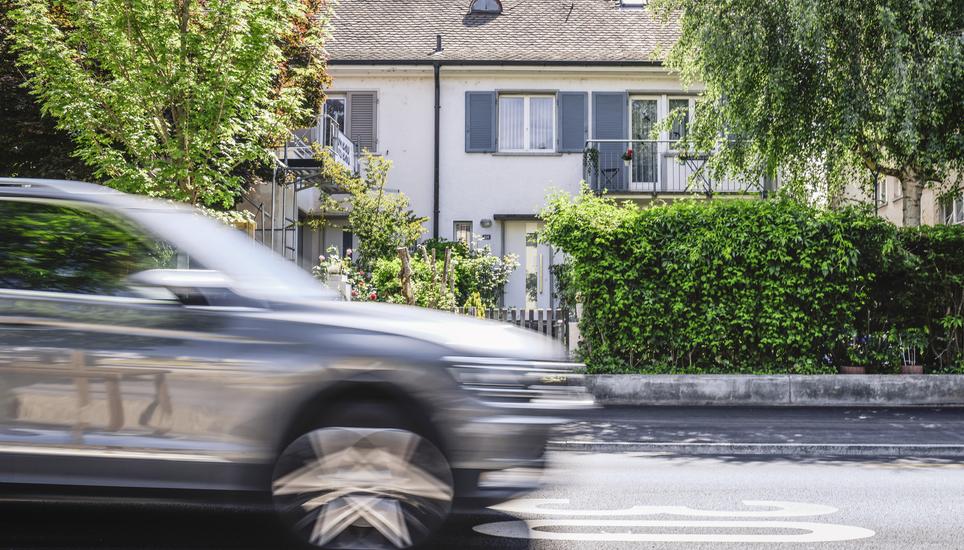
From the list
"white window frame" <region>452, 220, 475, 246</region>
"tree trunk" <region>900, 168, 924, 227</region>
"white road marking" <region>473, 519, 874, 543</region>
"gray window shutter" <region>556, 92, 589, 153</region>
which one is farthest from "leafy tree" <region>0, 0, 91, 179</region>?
"tree trunk" <region>900, 168, 924, 227</region>

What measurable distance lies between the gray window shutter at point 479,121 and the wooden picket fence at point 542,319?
936cm

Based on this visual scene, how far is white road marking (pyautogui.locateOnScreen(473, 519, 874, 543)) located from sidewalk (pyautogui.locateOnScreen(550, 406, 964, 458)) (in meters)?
2.00

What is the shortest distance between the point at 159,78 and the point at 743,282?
8.53 metres

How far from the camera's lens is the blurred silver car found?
4504mm

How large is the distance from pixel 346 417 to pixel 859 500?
3988 millimetres

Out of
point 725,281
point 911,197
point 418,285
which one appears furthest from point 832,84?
point 418,285

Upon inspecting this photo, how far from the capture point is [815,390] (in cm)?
1291

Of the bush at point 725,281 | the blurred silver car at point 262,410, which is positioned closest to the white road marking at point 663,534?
the blurred silver car at point 262,410

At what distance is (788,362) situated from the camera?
1344cm

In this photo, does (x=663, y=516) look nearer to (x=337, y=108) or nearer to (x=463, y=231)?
(x=463, y=231)

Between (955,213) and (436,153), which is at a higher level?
(436,153)

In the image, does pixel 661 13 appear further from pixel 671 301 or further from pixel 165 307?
pixel 165 307

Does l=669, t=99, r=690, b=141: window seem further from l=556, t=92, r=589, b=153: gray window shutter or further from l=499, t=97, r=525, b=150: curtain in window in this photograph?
l=499, t=97, r=525, b=150: curtain in window

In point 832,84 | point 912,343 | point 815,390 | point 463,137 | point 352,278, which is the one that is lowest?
point 815,390
